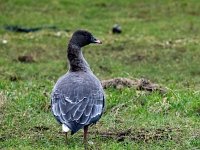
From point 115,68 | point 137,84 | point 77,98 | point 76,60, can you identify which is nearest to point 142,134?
point 77,98

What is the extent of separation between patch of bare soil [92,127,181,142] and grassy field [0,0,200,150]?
0.01m

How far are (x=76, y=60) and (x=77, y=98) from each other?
1010mm

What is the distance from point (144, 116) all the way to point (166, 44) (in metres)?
10.0

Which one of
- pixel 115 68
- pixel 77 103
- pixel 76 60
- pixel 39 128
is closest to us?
pixel 77 103

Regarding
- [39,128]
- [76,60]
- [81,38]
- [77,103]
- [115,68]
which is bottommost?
[115,68]

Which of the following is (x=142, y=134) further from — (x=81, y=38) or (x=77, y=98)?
(x=81, y=38)

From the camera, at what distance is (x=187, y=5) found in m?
26.5

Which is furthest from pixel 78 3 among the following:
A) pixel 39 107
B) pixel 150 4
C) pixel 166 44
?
pixel 39 107

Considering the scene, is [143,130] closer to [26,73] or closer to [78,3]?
[26,73]

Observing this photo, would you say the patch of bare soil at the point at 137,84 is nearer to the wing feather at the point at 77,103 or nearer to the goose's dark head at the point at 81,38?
the goose's dark head at the point at 81,38

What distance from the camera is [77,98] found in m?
8.41

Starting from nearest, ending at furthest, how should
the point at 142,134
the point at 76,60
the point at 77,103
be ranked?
→ the point at 77,103
the point at 142,134
the point at 76,60

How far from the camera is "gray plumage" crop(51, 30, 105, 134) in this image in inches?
318

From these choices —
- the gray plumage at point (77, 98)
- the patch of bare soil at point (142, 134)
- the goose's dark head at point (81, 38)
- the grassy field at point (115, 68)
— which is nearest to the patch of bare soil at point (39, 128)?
the grassy field at point (115, 68)
